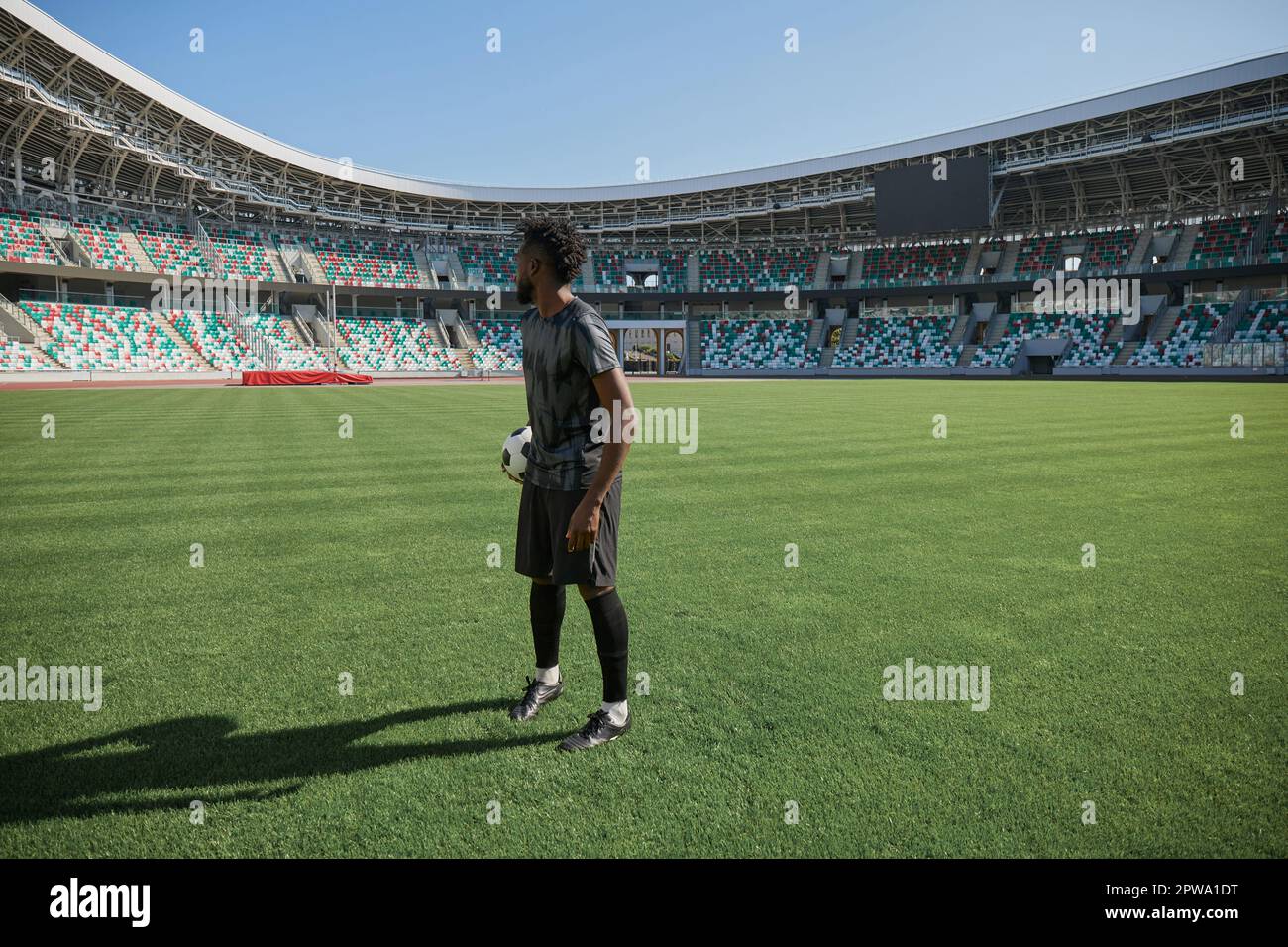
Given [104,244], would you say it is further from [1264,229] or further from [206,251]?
[1264,229]

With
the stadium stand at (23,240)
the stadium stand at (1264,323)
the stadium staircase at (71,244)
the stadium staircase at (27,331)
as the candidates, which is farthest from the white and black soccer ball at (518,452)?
the stadium stand at (1264,323)

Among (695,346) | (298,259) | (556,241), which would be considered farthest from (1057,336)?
(556,241)

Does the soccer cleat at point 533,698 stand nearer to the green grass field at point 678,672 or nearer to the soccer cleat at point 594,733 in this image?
the green grass field at point 678,672

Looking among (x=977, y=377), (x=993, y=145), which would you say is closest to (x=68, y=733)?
(x=977, y=377)

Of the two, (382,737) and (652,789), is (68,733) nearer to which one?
(382,737)

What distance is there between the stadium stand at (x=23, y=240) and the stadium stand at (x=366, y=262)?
16754mm

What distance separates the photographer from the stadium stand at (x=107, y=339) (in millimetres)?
40156

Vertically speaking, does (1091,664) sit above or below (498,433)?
below

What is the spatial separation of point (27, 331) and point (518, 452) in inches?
1842

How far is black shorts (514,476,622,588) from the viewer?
335 centimetres

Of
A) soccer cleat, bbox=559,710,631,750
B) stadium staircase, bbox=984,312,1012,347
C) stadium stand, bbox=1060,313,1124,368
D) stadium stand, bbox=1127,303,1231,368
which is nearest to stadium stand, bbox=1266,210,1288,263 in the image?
stadium stand, bbox=1127,303,1231,368

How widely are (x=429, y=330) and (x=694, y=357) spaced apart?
21.7 meters

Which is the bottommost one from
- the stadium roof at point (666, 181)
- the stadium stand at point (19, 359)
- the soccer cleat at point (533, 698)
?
the soccer cleat at point (533, 698)

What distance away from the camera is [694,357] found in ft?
217
